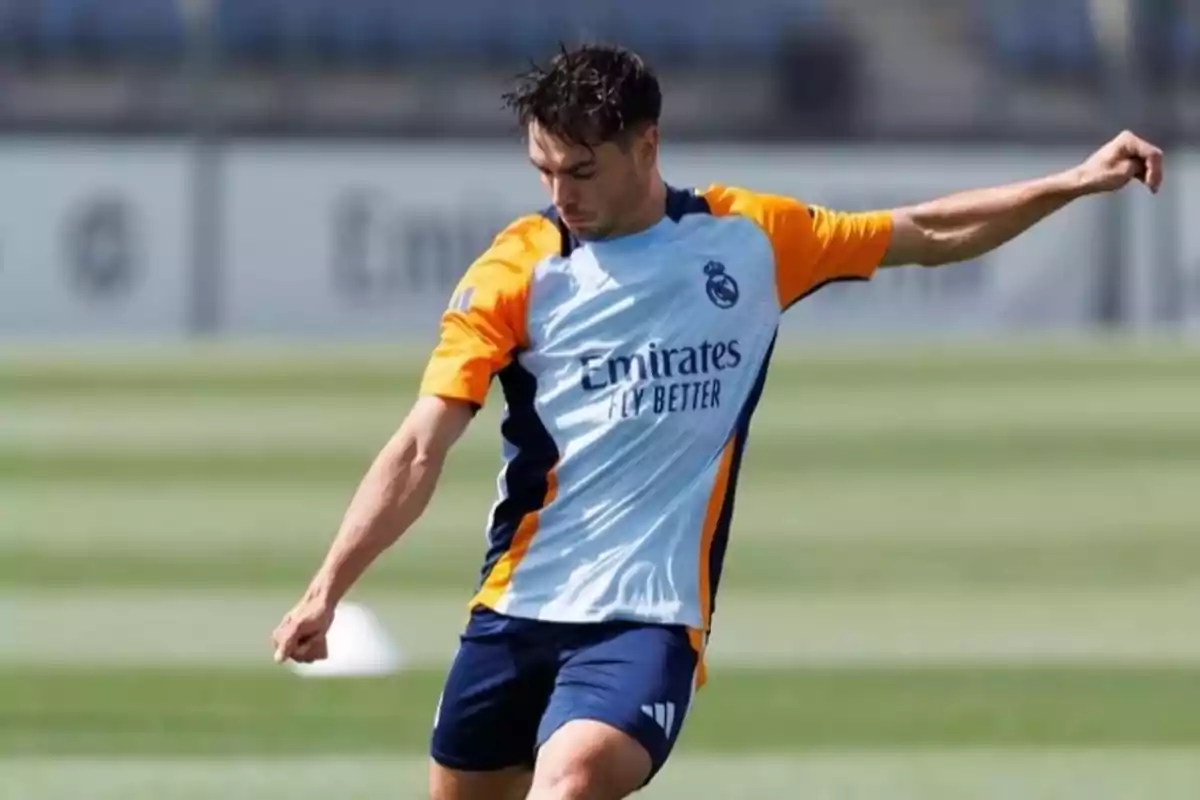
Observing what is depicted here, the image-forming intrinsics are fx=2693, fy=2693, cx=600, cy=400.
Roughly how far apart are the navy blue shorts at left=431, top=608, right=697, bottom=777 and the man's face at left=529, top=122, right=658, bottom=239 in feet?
2.67

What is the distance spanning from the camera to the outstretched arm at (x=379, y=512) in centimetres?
501

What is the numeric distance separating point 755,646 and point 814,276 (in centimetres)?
599

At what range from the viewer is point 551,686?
17.8 feet

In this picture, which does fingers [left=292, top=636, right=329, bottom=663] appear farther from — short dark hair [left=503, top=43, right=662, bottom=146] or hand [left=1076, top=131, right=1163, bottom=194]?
hand [left=1076, top=131, right=1163, bottom=194]

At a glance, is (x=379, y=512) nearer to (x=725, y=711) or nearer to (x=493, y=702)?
(x=493, y=702)

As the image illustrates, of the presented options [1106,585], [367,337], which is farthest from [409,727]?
[367,337]

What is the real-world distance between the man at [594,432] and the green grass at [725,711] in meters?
3.62

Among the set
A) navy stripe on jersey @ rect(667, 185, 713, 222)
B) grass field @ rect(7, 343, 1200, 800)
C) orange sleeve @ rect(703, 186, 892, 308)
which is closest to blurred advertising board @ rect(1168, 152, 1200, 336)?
grass field @ rect(7, 343, 1200, 800)

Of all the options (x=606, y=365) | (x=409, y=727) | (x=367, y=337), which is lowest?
(x=367, y=337)

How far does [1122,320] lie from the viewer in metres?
24.0

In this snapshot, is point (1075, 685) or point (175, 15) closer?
point (1075, 685)

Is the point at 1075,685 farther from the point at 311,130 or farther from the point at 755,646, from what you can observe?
the point at 311,130

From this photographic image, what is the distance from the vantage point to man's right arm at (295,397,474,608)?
5074mm

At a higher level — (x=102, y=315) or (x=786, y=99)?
(x=786, y=99)
